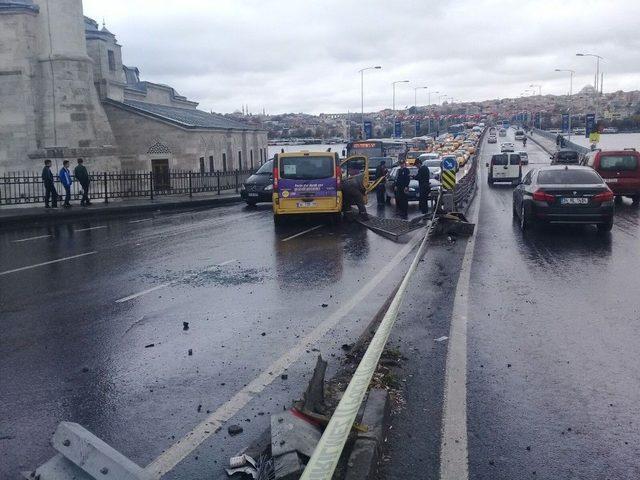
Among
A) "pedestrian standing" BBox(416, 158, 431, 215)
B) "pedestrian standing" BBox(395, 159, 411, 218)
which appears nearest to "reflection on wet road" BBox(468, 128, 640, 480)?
"pedestrian standing" BBox(416, 158, 431, 215)

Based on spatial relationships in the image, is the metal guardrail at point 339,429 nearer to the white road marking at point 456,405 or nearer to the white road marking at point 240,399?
the white road marking at point 456,405

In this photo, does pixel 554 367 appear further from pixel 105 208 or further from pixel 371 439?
pixel 105 208

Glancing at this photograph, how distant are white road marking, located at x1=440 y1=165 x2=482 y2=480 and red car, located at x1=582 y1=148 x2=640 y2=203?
16.0 metres

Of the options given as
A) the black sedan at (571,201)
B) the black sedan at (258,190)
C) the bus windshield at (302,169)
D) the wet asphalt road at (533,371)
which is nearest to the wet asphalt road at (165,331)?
the wet asphalt road at (533,371)

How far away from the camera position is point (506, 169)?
3888cm

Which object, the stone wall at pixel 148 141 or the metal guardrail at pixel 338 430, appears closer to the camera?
the metal guardrail at pixel 338 430

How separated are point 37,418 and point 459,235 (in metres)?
11.7

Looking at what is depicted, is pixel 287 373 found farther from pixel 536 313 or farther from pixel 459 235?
pixel 459 235

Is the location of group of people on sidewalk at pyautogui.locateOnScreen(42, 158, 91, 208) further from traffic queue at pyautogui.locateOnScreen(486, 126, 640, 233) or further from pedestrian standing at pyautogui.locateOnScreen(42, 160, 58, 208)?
traffic queue at pyautogui.locateOnScreen(486, 126, 640, 233)

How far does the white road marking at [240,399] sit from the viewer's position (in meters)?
4.41

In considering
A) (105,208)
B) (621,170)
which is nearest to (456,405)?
(621,170)

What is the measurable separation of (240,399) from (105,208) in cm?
2007

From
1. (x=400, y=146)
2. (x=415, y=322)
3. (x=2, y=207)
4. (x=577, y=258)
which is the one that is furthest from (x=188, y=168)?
(x=415, y=322)

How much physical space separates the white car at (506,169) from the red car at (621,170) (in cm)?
1611
